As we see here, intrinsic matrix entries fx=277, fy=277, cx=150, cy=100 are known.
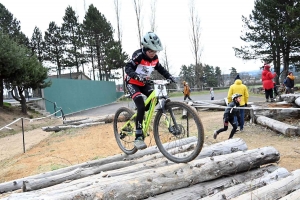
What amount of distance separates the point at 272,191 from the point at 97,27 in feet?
130

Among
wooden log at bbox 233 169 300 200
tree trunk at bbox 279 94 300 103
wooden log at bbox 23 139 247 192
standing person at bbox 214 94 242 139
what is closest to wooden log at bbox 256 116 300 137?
standing person at bbox 214 94 242 139

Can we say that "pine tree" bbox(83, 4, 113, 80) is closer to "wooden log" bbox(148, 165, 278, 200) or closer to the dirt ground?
the dirt ground

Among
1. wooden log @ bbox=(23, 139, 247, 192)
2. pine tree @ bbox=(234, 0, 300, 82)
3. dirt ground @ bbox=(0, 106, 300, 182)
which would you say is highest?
pine tree @ bbox=(234, 0, 300, 82)

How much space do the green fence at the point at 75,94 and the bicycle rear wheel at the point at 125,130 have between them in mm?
19679

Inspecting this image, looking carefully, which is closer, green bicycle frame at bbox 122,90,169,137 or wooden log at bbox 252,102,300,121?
green bicycle frame at bbox 122,90,169,137

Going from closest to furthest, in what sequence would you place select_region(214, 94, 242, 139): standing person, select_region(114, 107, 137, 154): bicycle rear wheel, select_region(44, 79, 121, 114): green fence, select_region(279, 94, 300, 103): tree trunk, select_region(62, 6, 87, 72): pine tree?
1. select_region(114, 107, 137, 154): bicycle rear wheel
2. select_region(214, 94, 242, 139): standing person
3. select_region(279, 94, 300, 103): tree trunk
4. select_region(44, 79, 121, 114): green fence
5. select_region(62, 6, 87, 72): pine tree

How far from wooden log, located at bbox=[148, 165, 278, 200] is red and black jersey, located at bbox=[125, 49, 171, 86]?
166cm

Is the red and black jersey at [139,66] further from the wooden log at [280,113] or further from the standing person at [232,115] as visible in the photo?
the wooden log at [280,113]

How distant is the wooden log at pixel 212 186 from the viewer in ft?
11.1

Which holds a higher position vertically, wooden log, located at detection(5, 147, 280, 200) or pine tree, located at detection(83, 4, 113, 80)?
pine tree, located at detection(83, 4, 113, 80)

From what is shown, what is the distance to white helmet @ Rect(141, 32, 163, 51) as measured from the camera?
150 inches

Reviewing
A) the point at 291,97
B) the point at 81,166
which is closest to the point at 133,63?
the point at 81,166

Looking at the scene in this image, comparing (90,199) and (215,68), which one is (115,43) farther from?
(90,199)

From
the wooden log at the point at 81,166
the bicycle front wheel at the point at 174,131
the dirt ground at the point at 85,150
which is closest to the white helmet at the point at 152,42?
the bicycle front wheel at the point at 174,131
